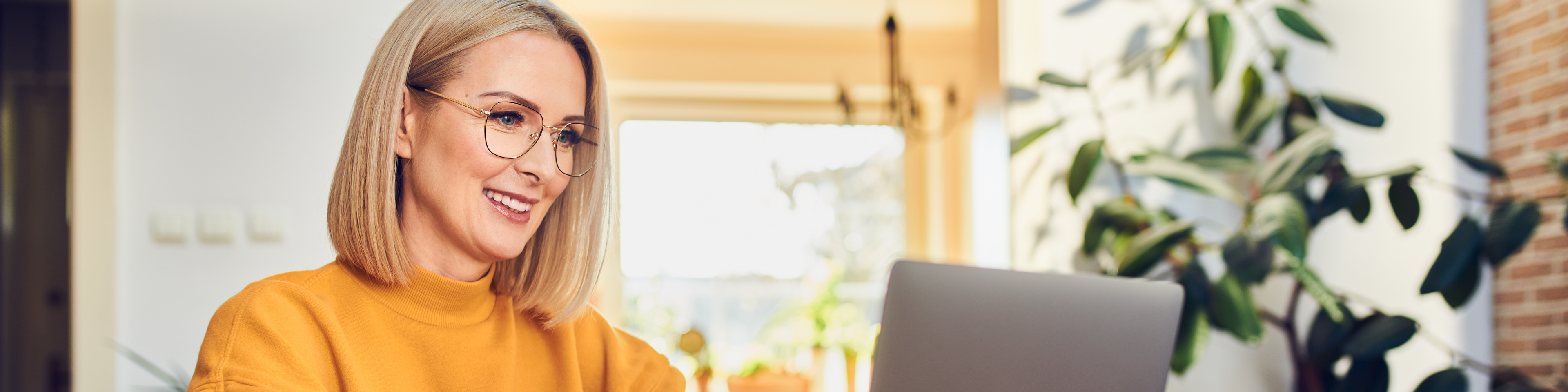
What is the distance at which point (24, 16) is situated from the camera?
12.1 feet

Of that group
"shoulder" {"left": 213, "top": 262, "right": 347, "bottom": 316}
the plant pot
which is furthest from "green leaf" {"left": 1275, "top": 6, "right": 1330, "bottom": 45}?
the plant pot

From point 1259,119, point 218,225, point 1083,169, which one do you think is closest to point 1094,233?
point 1083,169

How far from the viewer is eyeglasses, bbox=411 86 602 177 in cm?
77

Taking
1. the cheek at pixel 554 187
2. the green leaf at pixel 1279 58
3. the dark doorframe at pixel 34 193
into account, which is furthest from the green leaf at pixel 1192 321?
the dark doorframe at pixel 34 193

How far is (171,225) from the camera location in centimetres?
210

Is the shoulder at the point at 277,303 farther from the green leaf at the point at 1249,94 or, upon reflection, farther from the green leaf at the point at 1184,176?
the green leaf at the point at 1249,94

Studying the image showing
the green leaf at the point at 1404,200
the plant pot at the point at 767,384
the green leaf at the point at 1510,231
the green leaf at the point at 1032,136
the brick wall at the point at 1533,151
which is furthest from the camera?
the plant pot at the point at 767,384

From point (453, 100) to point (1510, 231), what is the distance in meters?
2.01

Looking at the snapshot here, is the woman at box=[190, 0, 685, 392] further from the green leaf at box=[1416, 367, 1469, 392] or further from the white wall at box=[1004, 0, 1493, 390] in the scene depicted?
the green leaf at box=[1416, 367, 1469, 392]

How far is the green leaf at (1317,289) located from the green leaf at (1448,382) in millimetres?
209

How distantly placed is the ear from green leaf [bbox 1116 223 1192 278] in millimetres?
1557

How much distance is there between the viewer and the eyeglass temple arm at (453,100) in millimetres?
772

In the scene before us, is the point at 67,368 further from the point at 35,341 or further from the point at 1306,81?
the point at 1306,81

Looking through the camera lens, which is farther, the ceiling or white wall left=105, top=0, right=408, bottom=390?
the ceiling
